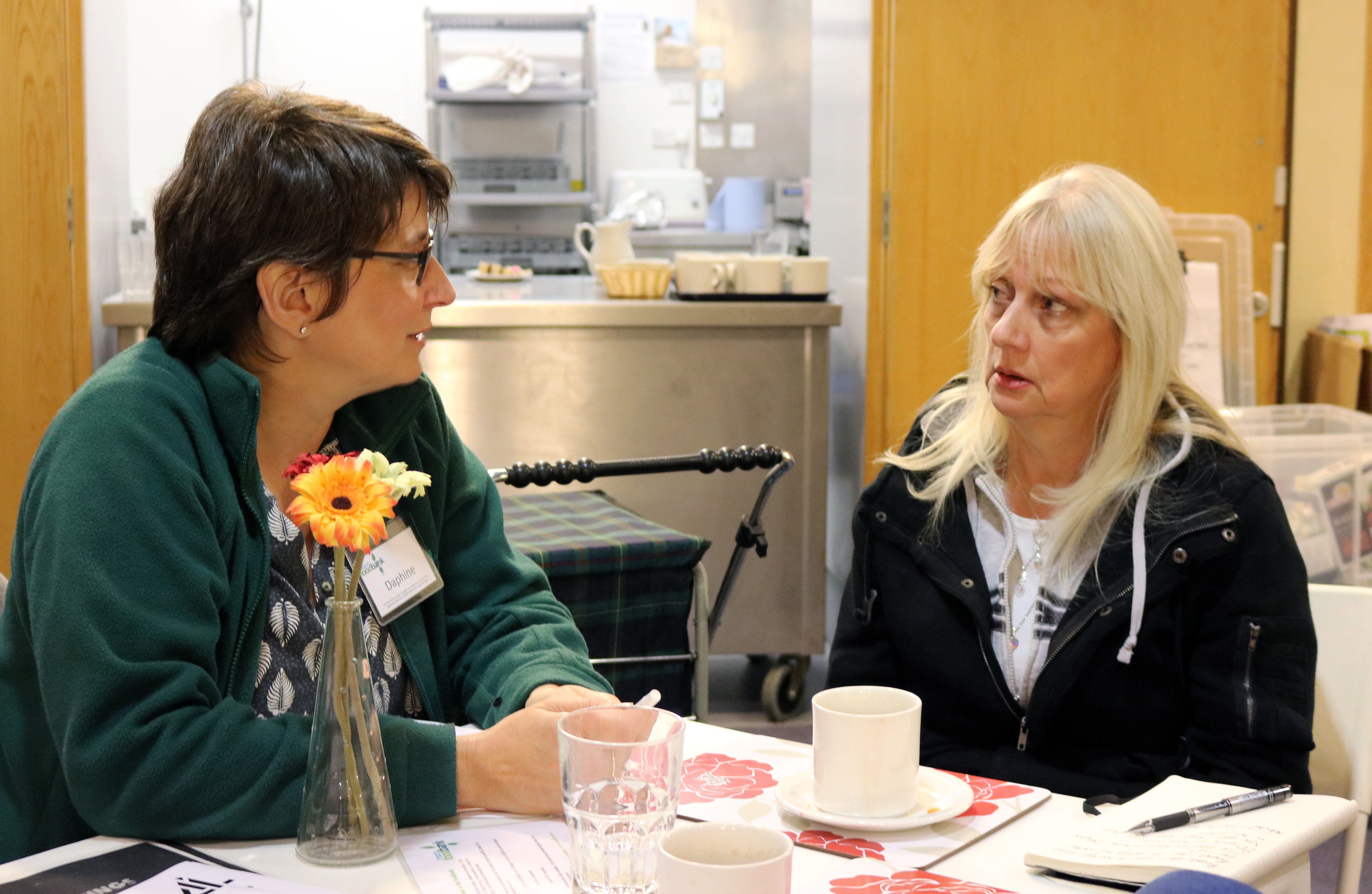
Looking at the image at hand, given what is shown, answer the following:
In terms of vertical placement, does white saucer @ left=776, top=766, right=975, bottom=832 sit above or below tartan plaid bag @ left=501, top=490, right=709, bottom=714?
above

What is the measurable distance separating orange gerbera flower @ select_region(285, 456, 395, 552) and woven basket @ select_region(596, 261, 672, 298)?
2.65 meters

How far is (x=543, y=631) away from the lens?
1448 millimetres

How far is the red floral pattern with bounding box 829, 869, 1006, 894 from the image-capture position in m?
0.95

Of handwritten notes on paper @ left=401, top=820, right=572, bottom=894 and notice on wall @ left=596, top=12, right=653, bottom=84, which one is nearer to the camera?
handwritten notes on paper @ left=401, top=820, right=572, bottom=894

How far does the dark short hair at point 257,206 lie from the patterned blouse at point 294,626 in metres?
0.18

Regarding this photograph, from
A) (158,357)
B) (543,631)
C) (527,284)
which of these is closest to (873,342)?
(527,284)

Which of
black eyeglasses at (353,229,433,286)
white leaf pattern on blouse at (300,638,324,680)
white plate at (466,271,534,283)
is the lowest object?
white leaf pattern on blouse at (300,638,324,680)

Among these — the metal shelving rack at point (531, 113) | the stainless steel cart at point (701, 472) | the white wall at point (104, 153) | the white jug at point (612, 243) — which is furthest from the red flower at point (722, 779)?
the metal shelving rack at point (531, 113)

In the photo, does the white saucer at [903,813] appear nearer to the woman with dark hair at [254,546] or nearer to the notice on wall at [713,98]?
the woman with dark hair at [254,546]

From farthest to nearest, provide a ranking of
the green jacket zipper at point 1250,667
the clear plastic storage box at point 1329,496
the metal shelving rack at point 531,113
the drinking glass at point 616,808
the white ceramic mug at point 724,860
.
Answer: the metal shelving rack at point 531,113 < the clear plastic storage box at point 1329,496 < the green jacket zipper at point 1250,667 < the drinking glass at point 616,808 < the white ceramic mug at point 724,860

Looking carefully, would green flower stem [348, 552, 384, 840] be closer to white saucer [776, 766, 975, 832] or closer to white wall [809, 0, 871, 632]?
white saucer [776, 766, 975, 832]

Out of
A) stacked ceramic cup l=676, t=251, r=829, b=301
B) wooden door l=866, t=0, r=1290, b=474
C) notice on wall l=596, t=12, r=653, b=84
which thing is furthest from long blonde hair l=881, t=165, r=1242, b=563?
notice on wall l=596, t=12, r=653, b=84

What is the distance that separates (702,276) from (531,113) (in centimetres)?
371

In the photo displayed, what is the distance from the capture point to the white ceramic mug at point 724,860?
78 cm
